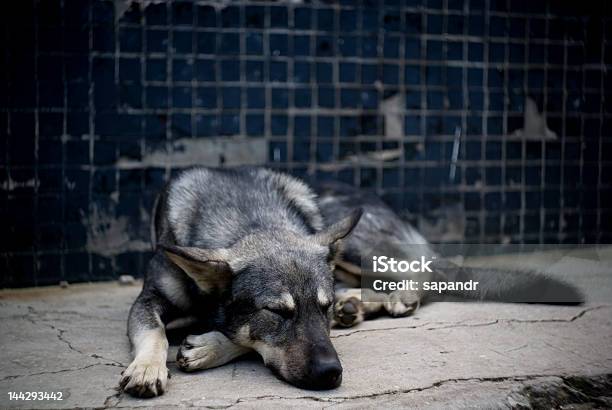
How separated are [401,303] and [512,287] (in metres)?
0.84

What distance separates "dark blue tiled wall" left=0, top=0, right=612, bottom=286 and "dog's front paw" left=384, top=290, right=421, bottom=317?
1523mm

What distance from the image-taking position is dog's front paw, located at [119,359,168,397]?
3240mm

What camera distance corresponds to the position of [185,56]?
559 cm

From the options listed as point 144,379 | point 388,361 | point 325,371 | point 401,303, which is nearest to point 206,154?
point 401,303

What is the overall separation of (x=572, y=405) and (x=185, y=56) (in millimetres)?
3610

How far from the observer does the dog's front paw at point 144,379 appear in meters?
3.24

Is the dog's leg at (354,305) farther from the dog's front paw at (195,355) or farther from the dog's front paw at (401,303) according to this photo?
the dog's front paw at (195,355)

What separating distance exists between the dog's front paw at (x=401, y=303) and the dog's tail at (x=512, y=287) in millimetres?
388

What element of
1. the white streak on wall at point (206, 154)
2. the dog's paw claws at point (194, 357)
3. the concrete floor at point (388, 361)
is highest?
the white streak on wall at point (206, 154)

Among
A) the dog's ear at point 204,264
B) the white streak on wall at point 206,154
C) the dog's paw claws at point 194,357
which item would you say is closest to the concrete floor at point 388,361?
the dog's paw claws at point 194,357

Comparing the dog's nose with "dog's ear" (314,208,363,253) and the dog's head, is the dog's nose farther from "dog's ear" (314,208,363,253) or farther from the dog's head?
"dog's ear" (314,208,363,253)

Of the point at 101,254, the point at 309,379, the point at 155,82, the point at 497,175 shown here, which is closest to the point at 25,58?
the point at 155,82

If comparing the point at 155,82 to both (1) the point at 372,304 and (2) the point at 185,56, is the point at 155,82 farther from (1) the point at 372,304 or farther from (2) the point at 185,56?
(1) the point at 372,304

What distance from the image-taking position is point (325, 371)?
10.6 feet
